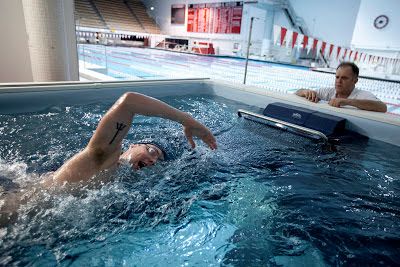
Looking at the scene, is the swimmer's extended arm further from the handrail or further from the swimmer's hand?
the handrail

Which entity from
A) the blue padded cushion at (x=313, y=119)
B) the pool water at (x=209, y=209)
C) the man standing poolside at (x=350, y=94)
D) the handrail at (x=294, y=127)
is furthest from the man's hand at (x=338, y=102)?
the pool water at (x=209, y=209)

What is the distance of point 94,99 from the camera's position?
153 inches

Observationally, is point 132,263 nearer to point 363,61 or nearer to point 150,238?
point 150,238

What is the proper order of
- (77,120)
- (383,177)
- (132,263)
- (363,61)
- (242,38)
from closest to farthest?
(132,263)
(383,177)
(77,120)
(363,61)
(242,38)

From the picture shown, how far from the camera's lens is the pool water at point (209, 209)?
50.1 inches

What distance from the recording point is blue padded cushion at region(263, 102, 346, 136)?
3037 millimetres

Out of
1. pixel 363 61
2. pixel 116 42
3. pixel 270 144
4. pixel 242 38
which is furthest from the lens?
pixel 116 42

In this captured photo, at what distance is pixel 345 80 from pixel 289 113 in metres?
0.69

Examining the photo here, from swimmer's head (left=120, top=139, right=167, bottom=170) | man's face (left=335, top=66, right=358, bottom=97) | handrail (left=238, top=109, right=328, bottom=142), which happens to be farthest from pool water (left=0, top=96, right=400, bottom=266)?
man's face (left=335, top=66, right=358, bottom=97)

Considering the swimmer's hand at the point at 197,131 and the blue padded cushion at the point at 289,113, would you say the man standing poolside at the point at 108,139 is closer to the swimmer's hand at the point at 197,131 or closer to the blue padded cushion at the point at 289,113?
the swimmer's hand at the point at 197,131

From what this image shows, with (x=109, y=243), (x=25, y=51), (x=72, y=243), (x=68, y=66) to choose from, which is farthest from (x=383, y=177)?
(x=25, y=51)

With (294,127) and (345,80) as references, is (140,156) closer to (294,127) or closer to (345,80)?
(294,127)

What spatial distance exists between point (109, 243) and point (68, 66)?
142 inches

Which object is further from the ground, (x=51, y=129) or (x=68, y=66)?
(x=68, y=66)
